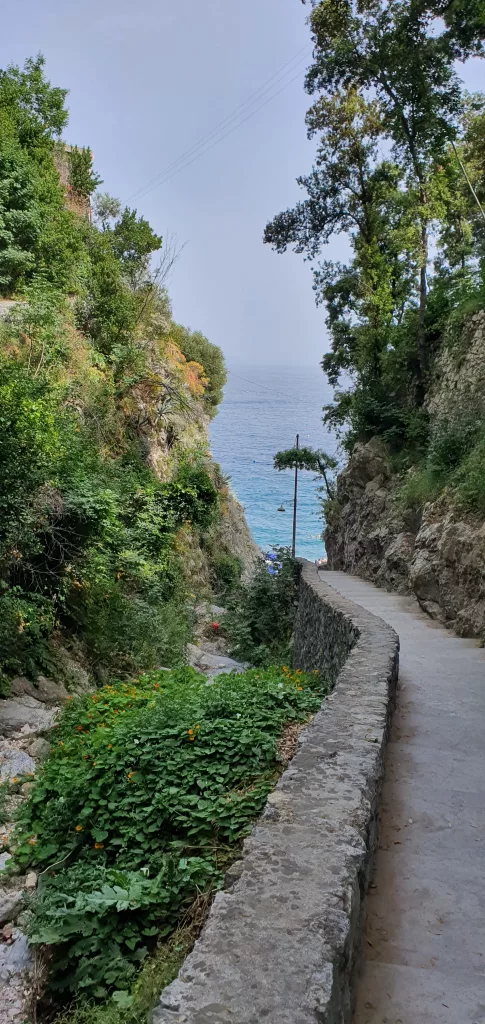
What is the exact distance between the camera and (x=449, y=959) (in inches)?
85.3

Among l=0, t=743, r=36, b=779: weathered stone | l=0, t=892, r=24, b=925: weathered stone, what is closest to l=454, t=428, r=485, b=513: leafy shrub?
l=0, t=743, r=36, b=779: weathered stone

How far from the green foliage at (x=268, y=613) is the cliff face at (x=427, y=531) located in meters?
2.04

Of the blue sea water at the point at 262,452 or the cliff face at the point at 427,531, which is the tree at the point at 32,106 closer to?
the cliff face at the point at 427,531

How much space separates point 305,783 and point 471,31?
1060 centimetres

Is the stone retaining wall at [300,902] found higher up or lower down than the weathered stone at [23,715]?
higher up

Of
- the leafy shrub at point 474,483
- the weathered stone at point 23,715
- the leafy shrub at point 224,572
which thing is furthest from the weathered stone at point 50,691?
the leafy shrub at point 224,572

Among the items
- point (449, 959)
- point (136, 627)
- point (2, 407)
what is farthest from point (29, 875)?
point (136, 627)

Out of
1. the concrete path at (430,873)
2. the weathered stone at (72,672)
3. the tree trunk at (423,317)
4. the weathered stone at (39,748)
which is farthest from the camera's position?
the tree trunk at (423,317)

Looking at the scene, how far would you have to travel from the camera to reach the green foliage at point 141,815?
2.85 meters

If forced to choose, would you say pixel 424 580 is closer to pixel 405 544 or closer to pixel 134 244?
pixel 405 544

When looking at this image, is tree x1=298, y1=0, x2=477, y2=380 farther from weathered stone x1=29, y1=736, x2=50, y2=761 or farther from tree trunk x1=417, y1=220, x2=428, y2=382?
weathered stone x1=29, y1=736, x2=50, y2=761

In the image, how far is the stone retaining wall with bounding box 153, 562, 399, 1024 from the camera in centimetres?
154

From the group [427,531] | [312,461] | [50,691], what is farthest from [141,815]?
[312,461]

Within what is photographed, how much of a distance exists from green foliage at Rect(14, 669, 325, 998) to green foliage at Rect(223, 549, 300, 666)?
7710mm
